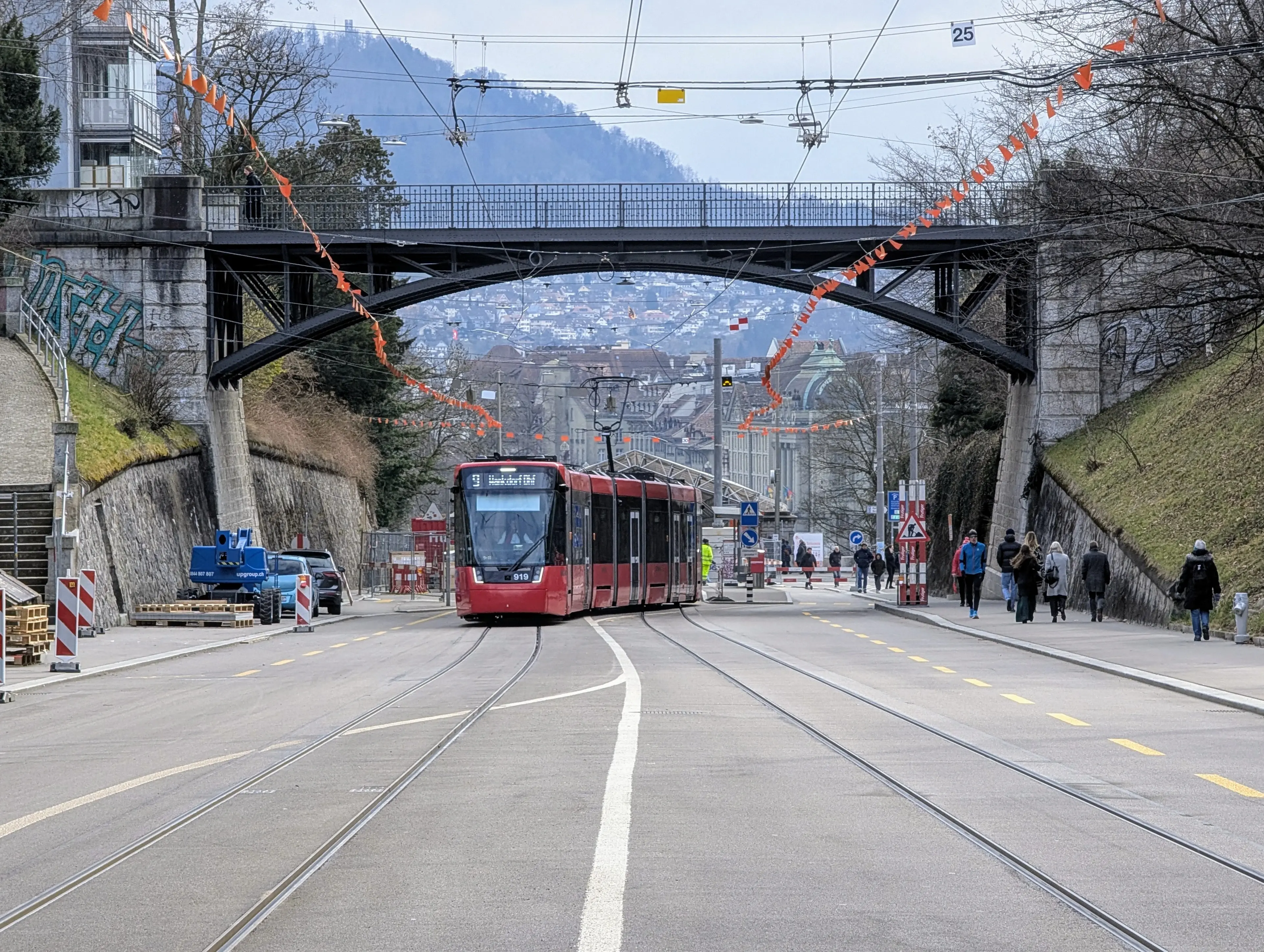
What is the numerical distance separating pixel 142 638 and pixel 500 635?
632 cm

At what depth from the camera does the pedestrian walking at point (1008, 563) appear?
3703 cm

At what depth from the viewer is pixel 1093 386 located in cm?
4431

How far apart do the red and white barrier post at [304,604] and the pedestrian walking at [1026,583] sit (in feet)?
45.7

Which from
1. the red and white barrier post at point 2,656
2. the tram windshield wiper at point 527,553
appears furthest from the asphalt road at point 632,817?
the tram windshield wiper at point 527,553

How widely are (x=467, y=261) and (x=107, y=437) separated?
33.4ft

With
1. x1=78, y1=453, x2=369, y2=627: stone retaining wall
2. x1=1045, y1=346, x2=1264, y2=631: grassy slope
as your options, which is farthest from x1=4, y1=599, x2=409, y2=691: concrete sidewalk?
x1=1045, y1=346, x2=1264, y2=631: grassy slope

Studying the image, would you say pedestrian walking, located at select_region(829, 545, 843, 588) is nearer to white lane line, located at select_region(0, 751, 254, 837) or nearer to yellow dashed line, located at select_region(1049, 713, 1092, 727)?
yellow dashed line, located at select_region(1049, 713, 1092, 727)

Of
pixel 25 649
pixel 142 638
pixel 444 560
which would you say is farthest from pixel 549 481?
pixel 444 560

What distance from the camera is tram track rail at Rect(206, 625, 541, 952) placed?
6.91 m

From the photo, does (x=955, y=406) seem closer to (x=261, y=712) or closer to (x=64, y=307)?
(x=64, y=307)

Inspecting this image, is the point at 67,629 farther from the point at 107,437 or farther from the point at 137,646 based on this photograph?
the point at 107,437

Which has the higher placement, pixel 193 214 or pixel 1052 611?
pixel 193 214

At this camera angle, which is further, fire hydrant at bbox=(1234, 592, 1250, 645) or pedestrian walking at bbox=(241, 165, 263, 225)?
pedestrian walking at bbox=(241, 165, 263, 225)

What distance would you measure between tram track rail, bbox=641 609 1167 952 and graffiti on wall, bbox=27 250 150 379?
31.6 metres
